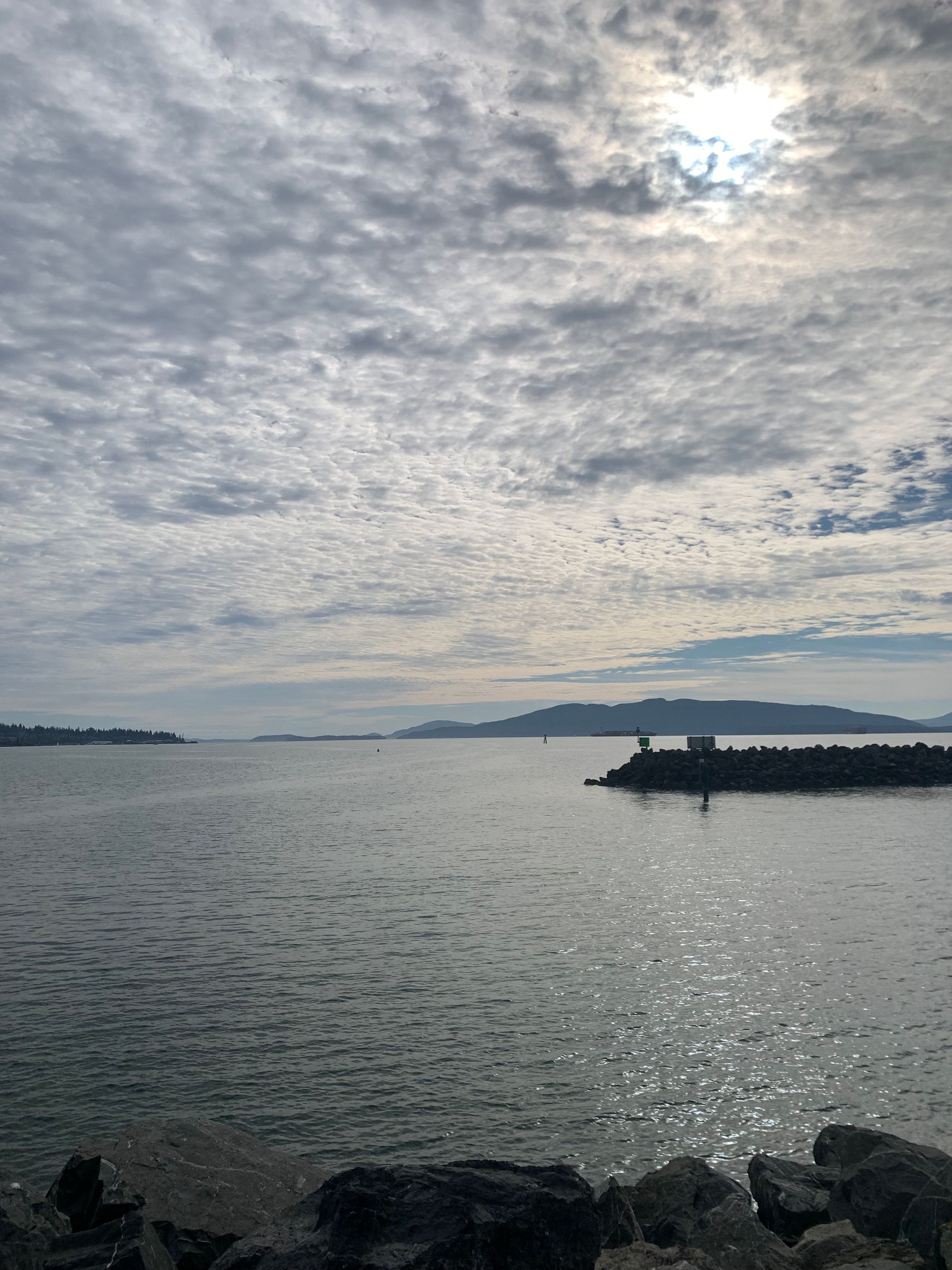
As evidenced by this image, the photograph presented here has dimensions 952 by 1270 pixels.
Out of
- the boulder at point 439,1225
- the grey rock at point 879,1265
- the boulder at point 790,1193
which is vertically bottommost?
the boulder at point 790,1193

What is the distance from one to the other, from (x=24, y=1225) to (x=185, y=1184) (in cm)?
216

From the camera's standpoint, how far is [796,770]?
287 feet

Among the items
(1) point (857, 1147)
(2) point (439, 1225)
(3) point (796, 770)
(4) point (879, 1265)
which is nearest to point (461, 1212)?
(2) point (439, 1225)

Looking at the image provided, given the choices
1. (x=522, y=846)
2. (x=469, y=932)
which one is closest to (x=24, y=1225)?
(x=469, y=932)

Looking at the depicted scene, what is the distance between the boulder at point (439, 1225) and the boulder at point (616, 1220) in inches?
62.0

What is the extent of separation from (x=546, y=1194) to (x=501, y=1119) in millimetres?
6076

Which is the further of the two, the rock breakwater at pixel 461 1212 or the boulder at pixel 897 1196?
the boulder at pixel 897 1196

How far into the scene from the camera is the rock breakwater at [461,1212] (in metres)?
7.68

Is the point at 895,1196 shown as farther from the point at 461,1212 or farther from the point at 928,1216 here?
the point at 461,1212

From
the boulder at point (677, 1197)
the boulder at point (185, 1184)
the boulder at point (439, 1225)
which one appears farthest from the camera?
the boulder at point (677, 1197)

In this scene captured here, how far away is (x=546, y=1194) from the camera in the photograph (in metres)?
7.99

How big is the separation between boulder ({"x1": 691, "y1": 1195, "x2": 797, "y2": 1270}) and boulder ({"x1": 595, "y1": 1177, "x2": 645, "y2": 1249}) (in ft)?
2.42

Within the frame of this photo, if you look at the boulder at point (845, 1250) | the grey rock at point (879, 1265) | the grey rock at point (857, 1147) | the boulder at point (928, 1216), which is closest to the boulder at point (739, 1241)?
the boulder at point (845, 1250)

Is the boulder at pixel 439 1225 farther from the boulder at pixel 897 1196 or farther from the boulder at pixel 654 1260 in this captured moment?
the boulder at pixel 897 1196
